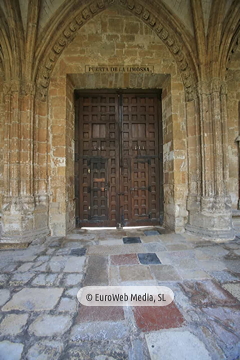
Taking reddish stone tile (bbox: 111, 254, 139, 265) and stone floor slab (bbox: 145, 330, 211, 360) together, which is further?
reddish stone tile (bbox: 111, 254, 139, 265)

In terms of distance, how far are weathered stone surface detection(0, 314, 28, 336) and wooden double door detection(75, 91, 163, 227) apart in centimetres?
300

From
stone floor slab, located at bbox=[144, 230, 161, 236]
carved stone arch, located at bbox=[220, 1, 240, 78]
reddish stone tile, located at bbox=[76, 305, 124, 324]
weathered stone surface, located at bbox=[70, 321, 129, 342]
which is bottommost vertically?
weathered stone surface, located at bbox=[70, 321, 129, 342]

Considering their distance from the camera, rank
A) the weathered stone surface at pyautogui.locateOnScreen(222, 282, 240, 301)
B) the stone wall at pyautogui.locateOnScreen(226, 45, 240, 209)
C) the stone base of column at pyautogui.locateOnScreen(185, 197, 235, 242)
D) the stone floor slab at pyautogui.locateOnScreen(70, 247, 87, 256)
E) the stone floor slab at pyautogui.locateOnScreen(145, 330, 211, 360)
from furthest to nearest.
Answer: the stone wall at pyautogui.locateOnScreen(226, 45, 240, 209)
the stone base of column at pyautogui.locateOnScreen(185, 197, 235, 242)
the stone floor slab at pyautogui.locateOnScreen(70, 247, 87, 256)
the weathered stone surface at pyautogui.locateOnScreen(222, 282, 240, 301)
the stone floor slab at pyautogui.locateOnScreen(145, 330, 211, 360)

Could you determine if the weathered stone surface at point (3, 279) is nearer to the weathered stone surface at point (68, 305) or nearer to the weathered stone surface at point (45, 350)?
the weathered stone surface at point (68, 305)

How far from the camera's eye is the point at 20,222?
3529 millimetres

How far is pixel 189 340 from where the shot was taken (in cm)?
138

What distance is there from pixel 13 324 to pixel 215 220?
3458 mm

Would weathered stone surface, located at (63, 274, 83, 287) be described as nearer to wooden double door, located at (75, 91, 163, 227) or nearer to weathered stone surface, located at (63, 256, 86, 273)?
weathered stone surface, located at (63, 256, 86, 273)

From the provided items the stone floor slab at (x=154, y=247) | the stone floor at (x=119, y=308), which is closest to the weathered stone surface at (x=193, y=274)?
the stone floor at (x=119, y=308)

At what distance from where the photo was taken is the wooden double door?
15.4 ft

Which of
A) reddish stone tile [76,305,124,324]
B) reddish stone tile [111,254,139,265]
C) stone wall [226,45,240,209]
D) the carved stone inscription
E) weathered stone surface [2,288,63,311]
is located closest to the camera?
reddish stone tile [76,305,124,324]

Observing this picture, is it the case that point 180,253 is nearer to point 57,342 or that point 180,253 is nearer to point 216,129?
point 57,342

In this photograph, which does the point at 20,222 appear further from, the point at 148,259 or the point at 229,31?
the point at 229,31

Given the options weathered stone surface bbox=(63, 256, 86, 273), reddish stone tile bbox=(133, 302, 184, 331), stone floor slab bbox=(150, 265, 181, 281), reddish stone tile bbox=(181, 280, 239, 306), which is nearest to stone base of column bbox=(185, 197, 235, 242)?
stone floor slab bbox=(150, 265, 181, 281)
